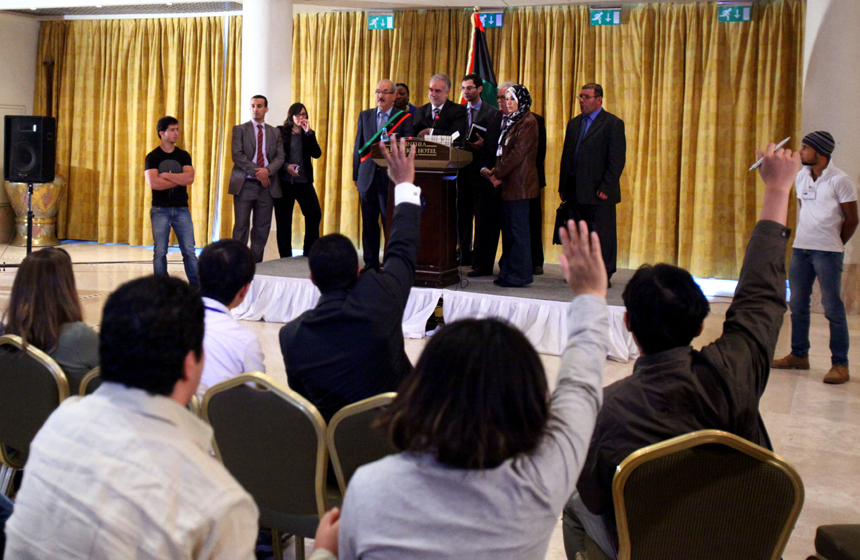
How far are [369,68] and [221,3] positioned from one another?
1.83 metres

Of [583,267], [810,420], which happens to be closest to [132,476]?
[583,267]

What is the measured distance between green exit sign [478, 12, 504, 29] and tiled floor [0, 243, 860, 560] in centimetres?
343

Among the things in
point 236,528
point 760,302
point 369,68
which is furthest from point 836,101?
point 236,528

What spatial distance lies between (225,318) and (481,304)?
10.3 feet

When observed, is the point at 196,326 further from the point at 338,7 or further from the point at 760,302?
the point at 338,7

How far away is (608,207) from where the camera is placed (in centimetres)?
546

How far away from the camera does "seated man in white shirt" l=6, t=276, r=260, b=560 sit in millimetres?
1005

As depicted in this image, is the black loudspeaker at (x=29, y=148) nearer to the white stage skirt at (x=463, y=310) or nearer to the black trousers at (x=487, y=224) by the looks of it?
the white stage skirt at (x=463, y=310)

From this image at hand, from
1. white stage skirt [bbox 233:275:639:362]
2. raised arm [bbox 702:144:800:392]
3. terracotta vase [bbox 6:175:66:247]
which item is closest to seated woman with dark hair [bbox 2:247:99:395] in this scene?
raised arm [bbox 702:144:800:392]

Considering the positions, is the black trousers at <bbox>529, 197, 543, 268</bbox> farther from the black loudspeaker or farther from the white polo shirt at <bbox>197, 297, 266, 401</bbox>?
the black loudspeaker

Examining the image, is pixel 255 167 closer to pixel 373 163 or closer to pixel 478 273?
pixel 373 163

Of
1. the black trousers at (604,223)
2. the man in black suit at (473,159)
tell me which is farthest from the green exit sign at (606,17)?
the black trousers at (604,223)

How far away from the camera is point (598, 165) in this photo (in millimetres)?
5391

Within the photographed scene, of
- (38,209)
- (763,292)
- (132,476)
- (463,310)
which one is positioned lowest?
(463,310)
